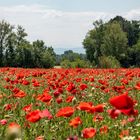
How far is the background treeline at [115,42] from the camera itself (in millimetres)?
100375

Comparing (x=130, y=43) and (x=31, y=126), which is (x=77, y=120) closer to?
(x=31, y=126)

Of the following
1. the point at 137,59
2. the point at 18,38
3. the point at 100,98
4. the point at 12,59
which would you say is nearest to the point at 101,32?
the point at 137,59

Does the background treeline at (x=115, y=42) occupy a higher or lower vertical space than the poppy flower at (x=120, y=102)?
lower

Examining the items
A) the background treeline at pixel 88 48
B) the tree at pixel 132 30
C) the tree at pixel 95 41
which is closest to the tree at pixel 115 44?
the background treeline at pixel 88 48

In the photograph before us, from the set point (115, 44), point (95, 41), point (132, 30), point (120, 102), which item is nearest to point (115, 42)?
point (115, 44)

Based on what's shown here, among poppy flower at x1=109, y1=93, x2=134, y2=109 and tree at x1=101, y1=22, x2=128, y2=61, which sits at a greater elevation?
poppy flower at x1=109, y1=93, x2=134, y2=109

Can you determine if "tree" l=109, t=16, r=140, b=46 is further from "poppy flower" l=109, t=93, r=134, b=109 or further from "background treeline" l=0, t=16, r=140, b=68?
"poppy flower" l=109, t=93, r=134, b=109

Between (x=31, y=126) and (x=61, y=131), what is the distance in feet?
2.03

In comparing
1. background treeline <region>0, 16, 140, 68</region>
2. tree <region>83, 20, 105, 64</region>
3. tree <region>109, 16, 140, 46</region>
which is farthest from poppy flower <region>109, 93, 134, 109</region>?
tree <region>109, 16, 140, 46</region>

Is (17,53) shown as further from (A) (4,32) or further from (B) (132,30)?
(B) (132,30)

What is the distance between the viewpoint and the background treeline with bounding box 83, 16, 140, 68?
10038cm

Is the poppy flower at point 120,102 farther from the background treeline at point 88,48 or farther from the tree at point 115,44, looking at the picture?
the tree at point 115,44

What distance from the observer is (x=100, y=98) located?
8953mm

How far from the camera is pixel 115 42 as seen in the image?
100 m
